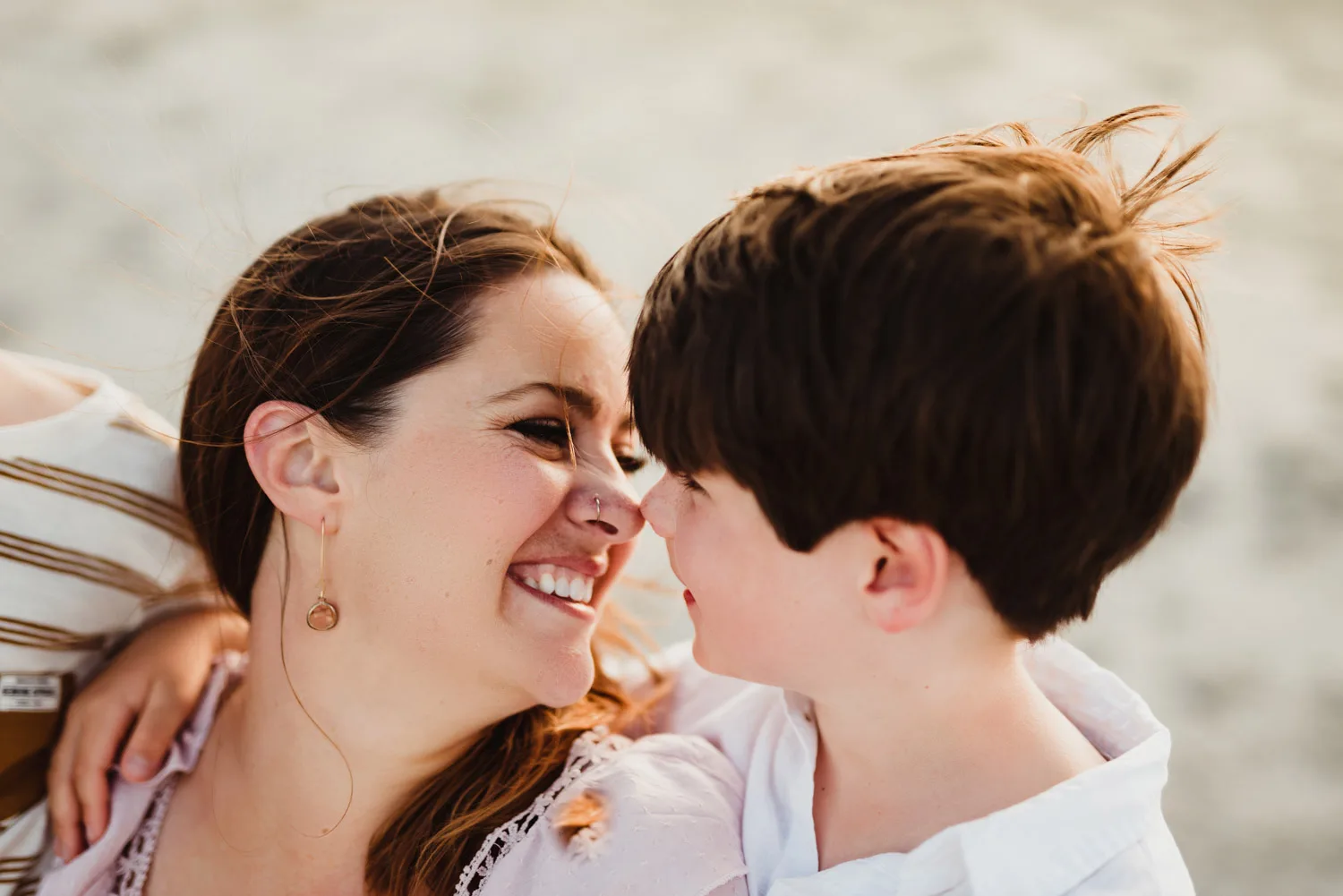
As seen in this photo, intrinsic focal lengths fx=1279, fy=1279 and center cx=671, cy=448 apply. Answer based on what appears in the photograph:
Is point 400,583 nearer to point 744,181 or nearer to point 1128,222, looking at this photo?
point 1128,222

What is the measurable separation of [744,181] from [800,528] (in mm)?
2362

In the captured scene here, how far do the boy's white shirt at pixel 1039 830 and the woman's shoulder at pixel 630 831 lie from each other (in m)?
0.05

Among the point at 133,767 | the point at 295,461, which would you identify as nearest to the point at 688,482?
the point at 295,461

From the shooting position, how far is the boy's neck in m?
1.28

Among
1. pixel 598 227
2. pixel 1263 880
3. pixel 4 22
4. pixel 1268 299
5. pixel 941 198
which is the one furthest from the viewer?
pixel 4 22

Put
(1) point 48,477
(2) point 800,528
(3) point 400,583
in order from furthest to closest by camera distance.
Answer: (1) point 48,477 < (3) point 400,583 < (2) point 800,528

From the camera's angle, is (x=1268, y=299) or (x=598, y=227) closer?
(x=598, y=227)

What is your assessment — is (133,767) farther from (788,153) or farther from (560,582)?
(788,153)

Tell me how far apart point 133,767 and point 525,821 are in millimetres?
499

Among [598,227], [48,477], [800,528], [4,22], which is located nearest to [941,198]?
[800,528]

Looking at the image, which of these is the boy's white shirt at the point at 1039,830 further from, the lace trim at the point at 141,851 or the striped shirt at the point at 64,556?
the striped shirt at the point at 64,556

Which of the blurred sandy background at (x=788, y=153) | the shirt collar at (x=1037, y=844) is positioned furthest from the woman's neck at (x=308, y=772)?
the blurred sandy background at (x=788, y=153)

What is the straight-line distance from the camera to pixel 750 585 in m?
1.29

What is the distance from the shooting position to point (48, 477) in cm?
157
